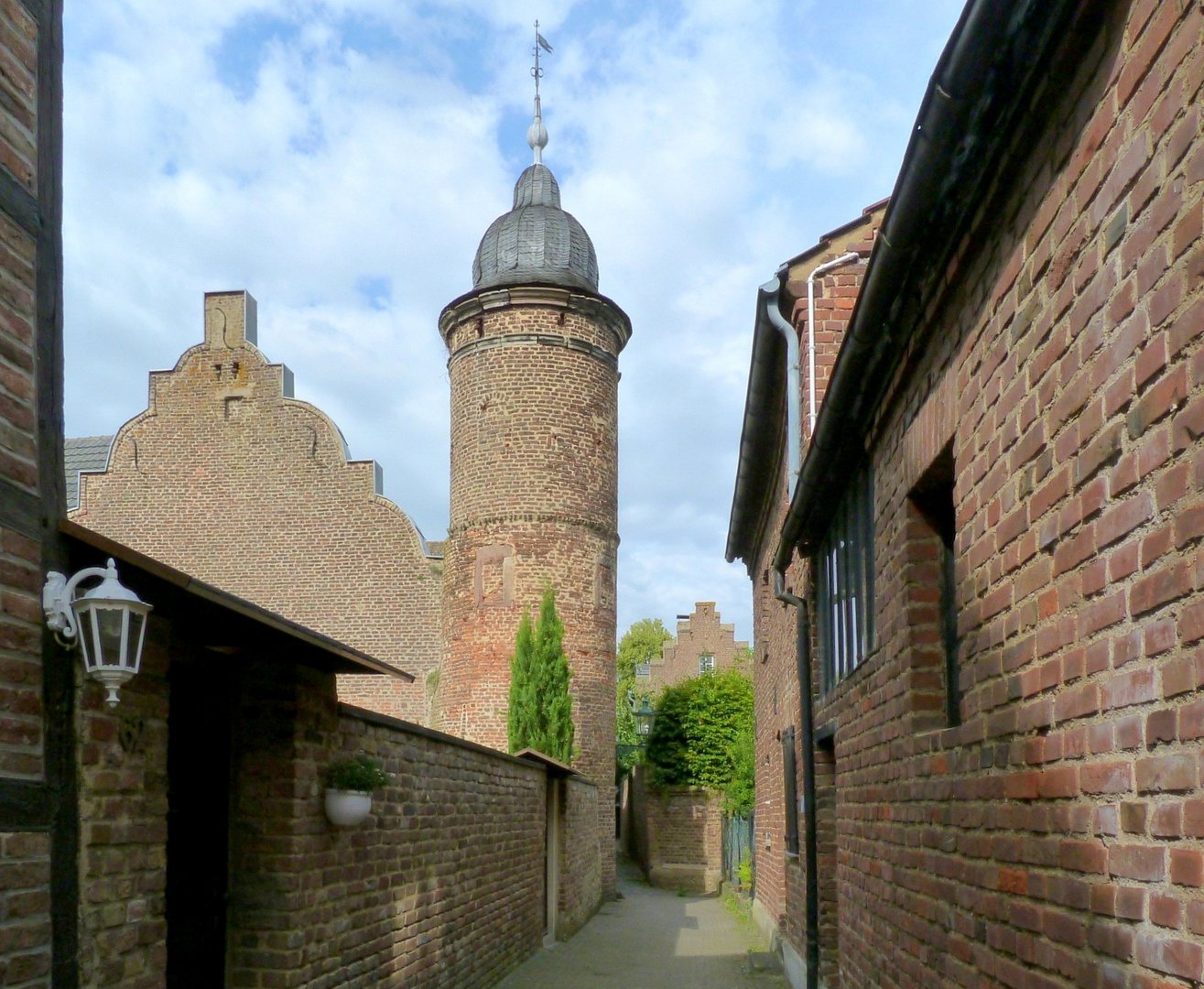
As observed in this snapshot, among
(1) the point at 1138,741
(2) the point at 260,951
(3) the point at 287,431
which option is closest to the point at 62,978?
(2) the point at 260,951

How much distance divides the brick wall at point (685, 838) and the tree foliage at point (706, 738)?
32 centimetres

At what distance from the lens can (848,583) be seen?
282 inches

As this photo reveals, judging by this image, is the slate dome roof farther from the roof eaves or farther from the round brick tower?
the roof eaves

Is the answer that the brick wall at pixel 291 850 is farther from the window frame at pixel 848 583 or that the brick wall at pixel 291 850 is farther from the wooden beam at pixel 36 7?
the window frame at pixel 848 583

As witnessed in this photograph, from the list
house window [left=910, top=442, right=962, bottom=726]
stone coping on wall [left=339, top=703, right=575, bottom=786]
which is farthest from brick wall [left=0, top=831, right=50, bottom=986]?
house window [left=910, top=442, right=962, bottom=726]

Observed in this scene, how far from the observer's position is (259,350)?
27.2 metres

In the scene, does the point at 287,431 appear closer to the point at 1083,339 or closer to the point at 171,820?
the point at 171,820

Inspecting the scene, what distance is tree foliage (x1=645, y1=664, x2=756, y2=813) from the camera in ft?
99.6

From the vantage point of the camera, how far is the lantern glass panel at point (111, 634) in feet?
14.1

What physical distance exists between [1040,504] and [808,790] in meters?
7.05

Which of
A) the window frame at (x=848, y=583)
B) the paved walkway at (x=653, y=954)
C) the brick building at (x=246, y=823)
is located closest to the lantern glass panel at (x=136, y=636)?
the brick building at (x=246, y=823)

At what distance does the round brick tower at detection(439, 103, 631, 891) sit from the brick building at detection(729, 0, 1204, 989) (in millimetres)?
18108

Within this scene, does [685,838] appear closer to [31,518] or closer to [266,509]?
[266,509]

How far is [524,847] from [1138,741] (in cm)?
1333
